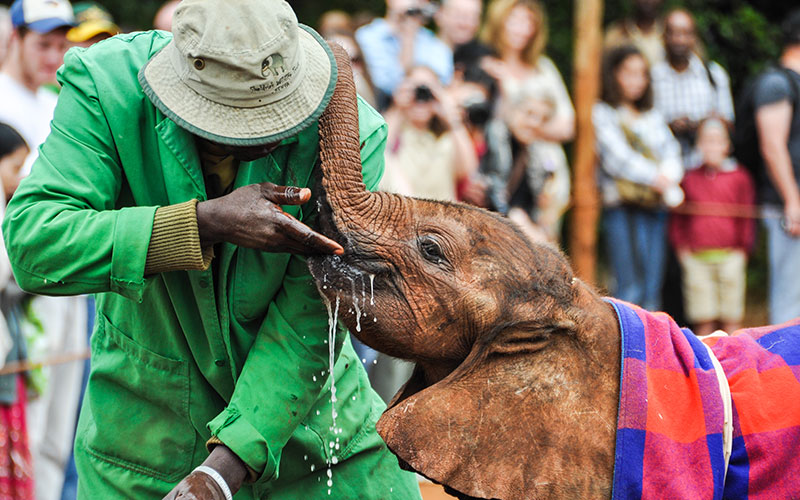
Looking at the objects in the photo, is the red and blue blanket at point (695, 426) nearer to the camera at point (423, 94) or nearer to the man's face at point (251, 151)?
the man's face at point (251, 151)

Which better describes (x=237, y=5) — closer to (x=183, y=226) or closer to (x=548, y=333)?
(x=183, y=226)

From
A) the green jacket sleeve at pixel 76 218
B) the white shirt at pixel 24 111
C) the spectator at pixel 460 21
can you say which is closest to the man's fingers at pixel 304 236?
the green jacket sleeve at pixel 76 218

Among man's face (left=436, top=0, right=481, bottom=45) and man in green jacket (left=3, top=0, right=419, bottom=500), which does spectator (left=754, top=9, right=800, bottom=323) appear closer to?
man's face (left=436, top=0, right=481, bottom=45)

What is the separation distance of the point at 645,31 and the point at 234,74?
7.14 meters

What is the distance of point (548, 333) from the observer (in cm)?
293

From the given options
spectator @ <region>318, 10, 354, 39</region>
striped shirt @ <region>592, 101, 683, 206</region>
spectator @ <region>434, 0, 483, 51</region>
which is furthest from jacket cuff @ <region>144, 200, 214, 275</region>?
striped shirt @ <region>592, 101, 683, 206</region>

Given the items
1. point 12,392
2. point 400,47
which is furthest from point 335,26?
point 12,392

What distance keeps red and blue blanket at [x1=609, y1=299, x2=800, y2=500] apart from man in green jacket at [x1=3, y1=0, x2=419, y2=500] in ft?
2.79

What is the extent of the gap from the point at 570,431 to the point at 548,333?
0.82ft

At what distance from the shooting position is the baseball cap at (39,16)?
6145mm

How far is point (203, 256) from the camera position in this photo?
111 inches

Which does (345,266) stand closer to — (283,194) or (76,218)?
(283,194)

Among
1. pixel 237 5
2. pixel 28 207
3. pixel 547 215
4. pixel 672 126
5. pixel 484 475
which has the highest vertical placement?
pixel 237 5

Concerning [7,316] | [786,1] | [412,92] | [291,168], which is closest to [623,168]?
[412,92]
